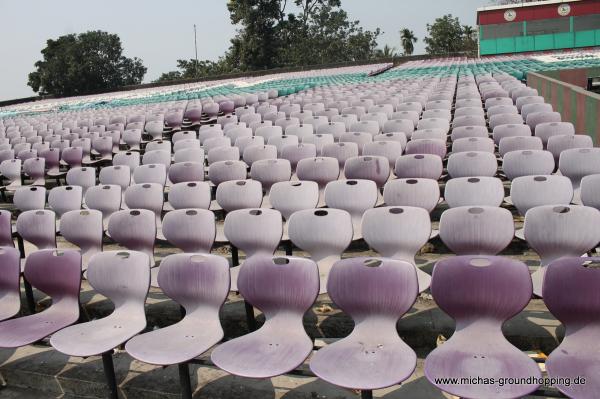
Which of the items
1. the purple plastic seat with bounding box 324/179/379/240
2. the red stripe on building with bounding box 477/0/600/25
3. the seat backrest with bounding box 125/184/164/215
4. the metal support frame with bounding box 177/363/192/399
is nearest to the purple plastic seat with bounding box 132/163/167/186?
the seat backrest with bounding box 125/184/164/215

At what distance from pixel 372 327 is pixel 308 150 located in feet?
12.7

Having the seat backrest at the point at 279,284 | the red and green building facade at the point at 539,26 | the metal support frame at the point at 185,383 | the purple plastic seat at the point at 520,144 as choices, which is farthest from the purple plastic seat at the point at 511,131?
the red and green building facade at the point at 539,26

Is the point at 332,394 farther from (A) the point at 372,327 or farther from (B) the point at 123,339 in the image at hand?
(B) the point at 123,339

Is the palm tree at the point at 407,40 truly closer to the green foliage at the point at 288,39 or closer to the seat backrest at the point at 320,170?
the green foliage at the point at 288,39

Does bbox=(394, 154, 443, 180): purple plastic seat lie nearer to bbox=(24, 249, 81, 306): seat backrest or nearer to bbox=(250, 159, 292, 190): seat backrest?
bbox=(250, 159, 292, 190): seat backrest

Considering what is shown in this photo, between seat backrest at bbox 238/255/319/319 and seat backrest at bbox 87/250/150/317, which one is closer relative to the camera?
seat backrest at bbox 238/255/319/319

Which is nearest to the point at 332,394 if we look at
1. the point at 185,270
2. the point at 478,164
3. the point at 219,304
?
the point at 219,304

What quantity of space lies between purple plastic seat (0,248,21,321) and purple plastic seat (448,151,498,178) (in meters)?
3.85

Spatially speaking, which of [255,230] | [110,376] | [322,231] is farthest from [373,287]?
[110,376]

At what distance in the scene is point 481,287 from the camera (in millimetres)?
3092

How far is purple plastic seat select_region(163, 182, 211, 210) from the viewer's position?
534 cm

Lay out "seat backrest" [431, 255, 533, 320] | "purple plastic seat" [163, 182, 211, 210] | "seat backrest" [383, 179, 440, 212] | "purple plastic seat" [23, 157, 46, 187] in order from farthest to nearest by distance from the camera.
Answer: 1. "purple plastic seat" [23, 157, 46, 187]
2. "purple plastic seat" [163, 182, 211, 210]
3. "seat backrest" [383, 179, 440, 212]
4. "seat backrest" [431, 255, 533, 320]

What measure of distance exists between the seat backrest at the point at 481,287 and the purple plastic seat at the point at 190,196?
2.74 metres

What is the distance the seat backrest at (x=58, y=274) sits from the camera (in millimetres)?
3932
